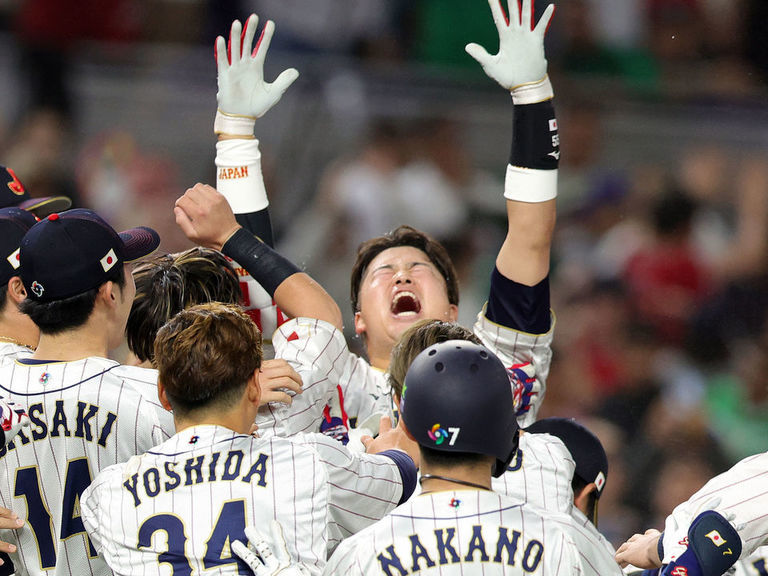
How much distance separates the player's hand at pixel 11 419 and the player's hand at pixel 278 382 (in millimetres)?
531

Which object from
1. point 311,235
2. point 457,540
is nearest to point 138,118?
point 311,235

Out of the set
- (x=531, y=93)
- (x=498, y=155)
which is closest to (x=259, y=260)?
(x=531, y=93)

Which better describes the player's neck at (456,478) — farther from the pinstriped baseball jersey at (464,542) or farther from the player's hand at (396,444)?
the player's hand at (396,444)

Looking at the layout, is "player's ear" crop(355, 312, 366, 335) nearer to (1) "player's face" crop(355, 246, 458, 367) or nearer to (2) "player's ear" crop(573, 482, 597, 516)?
(1) "player's face" crop(355, 246, 458, 367)

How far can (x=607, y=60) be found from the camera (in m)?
7.37

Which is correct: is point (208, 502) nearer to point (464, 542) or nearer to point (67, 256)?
point (464, 542)

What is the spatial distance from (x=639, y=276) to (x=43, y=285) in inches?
193

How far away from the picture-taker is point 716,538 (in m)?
2.35

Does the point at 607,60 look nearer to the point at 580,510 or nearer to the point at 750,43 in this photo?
the point at 750,43

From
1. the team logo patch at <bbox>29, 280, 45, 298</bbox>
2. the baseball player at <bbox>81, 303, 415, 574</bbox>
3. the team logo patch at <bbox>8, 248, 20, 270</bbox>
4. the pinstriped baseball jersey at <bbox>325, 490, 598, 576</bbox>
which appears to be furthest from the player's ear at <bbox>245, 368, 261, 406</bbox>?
the team logo patch at <bbox>8, 248, 20, 270</bbox>

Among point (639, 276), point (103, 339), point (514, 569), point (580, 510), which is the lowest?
point (639, 276)

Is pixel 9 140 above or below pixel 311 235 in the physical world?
above

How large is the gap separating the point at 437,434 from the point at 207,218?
3.98ft

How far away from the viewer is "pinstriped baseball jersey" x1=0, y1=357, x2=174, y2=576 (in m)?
2.39
